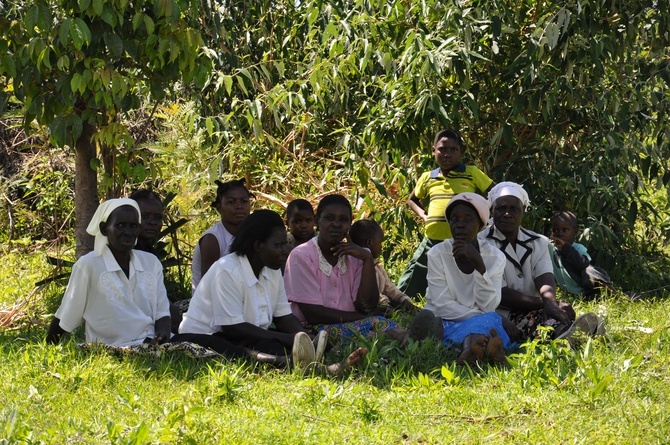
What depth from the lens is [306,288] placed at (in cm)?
562

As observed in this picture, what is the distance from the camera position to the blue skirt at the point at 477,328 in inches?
198

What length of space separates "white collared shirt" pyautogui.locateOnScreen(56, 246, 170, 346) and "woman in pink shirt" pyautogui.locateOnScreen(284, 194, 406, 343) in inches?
38.3

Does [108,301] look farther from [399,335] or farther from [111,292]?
[399,335]

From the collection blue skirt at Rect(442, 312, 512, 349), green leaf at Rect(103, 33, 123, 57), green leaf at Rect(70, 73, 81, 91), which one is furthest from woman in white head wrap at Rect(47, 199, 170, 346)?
blue skirt at Rect(442, 312, 512, 349)

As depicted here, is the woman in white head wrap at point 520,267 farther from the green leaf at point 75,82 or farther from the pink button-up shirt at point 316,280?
the green leaf at point 75,82

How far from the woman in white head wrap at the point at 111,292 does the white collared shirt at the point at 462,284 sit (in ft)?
5.03

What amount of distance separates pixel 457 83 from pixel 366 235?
1.67 meters

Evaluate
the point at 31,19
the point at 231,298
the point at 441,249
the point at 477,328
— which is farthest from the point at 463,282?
the point at 31,19

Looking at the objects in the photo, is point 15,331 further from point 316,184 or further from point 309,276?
point 316,184

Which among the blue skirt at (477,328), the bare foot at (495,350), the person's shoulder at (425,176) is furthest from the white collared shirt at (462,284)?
the person's shoulder at (425,176)

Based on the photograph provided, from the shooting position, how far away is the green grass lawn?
358 centimetres

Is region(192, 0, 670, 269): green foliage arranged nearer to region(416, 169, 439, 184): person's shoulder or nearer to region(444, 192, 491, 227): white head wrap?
region(416, 169, 439, 184): person's shoulder

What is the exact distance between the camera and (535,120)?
762 cm

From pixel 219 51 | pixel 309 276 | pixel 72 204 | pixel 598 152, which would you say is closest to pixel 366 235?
pixel 309 276
